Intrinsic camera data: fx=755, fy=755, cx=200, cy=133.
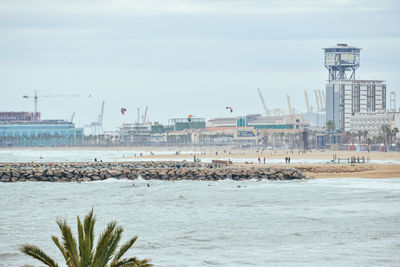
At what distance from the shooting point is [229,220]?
144ft

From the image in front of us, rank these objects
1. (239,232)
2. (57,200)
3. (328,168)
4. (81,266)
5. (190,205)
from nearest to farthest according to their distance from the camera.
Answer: (81,266), (239,232), (190,205), (57,200), (328,168)

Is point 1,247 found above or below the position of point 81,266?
below

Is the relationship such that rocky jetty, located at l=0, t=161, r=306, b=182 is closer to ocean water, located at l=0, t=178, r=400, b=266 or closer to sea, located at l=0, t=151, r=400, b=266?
sea, located at l=0, t=151, r=400, b=266

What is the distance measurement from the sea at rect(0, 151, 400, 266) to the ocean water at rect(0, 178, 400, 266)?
0.18 ft

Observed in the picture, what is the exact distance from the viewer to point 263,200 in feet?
181

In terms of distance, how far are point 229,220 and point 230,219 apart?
506 millimetres

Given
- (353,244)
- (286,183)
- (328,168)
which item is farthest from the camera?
(328,168)

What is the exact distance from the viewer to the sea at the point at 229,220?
32.0 meters

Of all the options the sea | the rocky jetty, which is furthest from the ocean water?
the rocky jetty

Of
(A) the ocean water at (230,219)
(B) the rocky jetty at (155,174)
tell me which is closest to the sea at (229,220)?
(A) the ocean water at (230,219)

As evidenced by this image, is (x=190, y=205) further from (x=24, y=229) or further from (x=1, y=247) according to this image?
(x=1, y=247)

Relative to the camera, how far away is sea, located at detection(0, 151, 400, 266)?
3198cm

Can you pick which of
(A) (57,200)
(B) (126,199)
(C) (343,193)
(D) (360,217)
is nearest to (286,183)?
(C) (343,193)

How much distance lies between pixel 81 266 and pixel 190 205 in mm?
36569
